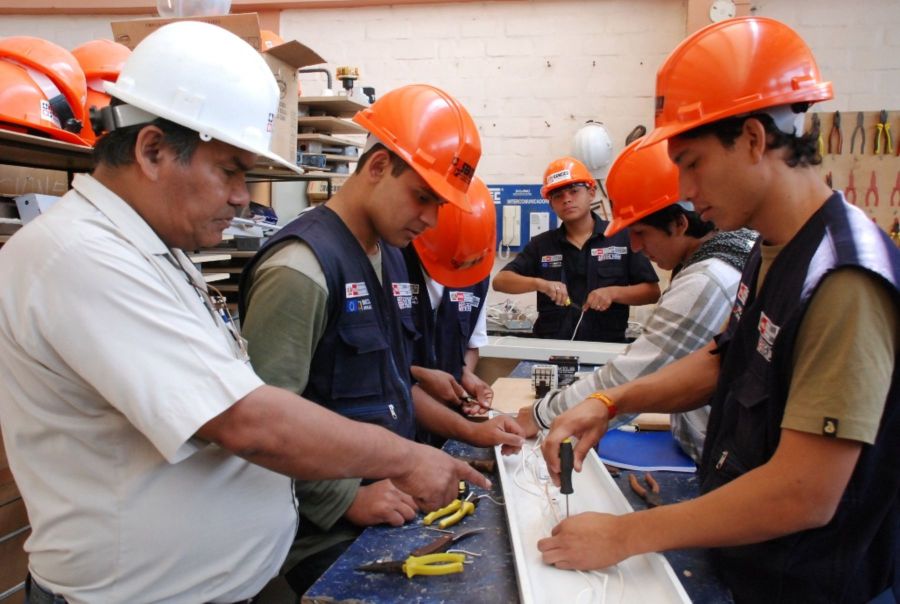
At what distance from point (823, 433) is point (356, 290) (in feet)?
3.33

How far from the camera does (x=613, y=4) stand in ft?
15.6

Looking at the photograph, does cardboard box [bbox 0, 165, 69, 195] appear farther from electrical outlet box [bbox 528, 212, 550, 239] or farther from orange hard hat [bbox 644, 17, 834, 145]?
electrical outlet box [bbox 528, 212, 550, 239]

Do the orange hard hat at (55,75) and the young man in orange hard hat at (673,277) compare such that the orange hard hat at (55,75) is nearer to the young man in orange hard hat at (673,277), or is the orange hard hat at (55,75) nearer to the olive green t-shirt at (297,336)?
the olive green t-shirt at (297,336)

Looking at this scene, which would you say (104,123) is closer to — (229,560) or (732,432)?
(229,560)

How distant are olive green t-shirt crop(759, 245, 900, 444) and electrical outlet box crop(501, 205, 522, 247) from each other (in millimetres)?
4173

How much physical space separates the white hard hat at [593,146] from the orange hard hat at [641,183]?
2683 mm

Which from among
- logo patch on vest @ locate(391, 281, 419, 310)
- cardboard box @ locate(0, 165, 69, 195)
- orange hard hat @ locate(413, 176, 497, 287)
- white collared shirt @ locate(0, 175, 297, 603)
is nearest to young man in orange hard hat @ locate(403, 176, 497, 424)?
orange hard hat @ locate(413, 176, 497, 287)

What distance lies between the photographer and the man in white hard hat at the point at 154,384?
0.91 meters

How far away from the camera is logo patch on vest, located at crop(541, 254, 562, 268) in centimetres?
410

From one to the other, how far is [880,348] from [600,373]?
3.48 ft

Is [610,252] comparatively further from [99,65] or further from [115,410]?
[115,410]

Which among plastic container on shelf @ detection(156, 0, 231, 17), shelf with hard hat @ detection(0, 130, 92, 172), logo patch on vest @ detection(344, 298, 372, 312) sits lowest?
logo patch on vest @ detection(344, 298, 372, 312)

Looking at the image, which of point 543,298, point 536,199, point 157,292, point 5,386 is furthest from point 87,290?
point 536,199

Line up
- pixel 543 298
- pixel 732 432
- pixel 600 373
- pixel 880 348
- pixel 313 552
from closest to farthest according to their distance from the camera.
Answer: pixel 880 348 < pixel 732 432 < pixel 313 552 < pixel 600 373 < pixel 543 298
